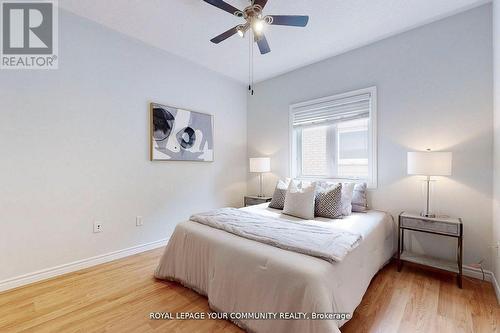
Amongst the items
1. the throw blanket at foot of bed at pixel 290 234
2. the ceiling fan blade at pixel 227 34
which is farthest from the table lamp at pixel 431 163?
the ceiling fan blade at pixel 227 34

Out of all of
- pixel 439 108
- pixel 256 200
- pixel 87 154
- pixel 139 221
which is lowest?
pixel 139 221

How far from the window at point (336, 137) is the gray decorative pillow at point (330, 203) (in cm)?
72

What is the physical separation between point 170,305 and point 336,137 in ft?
9.45

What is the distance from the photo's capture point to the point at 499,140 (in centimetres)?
187

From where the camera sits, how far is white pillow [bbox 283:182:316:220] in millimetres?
2449

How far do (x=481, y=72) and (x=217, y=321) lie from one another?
3333mm

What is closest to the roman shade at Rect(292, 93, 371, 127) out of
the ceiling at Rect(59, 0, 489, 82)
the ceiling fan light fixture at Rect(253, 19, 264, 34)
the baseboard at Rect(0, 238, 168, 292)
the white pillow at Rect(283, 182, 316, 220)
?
the ceiling at Rect(59, 0, 489, 82)

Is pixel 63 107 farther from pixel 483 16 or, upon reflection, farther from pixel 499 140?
pixel 483 16

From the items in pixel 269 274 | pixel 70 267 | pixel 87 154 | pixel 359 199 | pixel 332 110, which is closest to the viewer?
pixel 269 274

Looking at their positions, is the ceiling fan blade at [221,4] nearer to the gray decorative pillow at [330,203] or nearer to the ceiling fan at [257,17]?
the ceiling fan at [257,17]

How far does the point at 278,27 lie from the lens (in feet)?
8.41

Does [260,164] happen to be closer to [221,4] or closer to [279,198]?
[279,198]

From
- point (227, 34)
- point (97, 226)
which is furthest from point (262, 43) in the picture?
point (97, 226)

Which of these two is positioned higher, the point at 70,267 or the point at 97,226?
the point at 97,226
